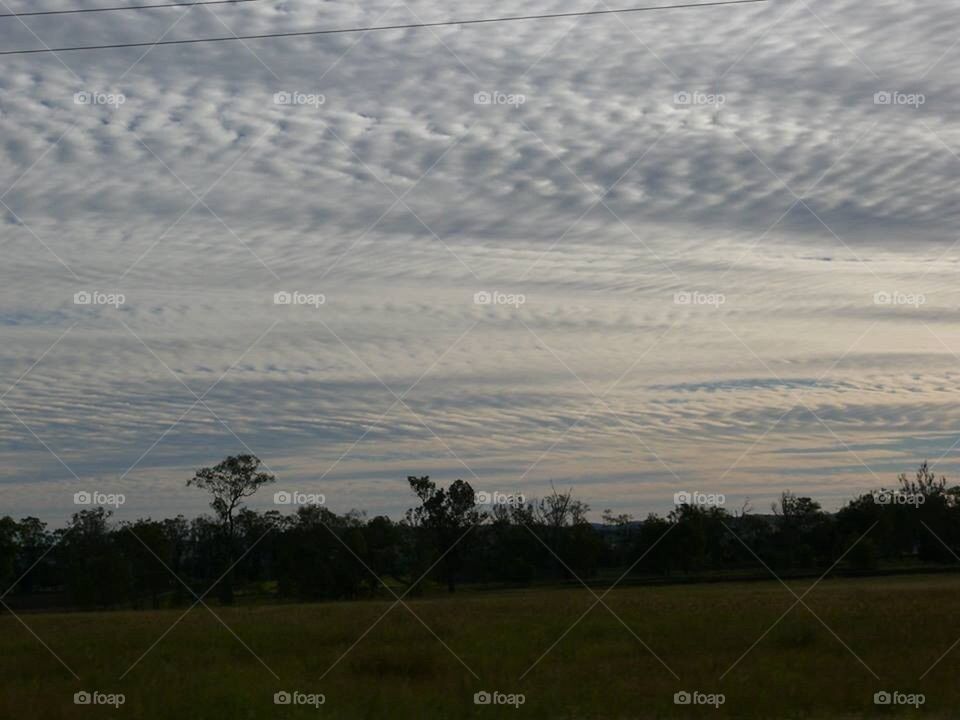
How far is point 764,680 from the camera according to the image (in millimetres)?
20219

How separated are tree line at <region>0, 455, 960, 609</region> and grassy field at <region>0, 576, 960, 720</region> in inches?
479

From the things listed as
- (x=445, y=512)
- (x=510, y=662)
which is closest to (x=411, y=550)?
(x=445, y=512)

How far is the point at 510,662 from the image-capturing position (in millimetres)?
23750

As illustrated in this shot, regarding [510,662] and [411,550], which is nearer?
[510,662]

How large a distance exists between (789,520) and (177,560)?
121ft

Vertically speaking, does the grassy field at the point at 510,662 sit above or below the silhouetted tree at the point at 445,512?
below

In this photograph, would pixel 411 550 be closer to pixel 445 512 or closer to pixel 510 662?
pixel 445 512

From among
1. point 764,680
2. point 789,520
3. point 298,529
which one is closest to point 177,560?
point 298,529

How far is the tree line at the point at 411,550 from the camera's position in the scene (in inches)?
2056

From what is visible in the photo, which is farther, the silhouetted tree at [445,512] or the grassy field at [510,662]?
the silhouetted tree at [445,512]

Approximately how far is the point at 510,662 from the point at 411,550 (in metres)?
27.1

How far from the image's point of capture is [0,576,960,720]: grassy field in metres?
18.2

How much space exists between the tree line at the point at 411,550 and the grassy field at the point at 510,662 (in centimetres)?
1216

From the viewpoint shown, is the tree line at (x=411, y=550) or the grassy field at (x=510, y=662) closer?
the grassy field at (x=510, y=662)
